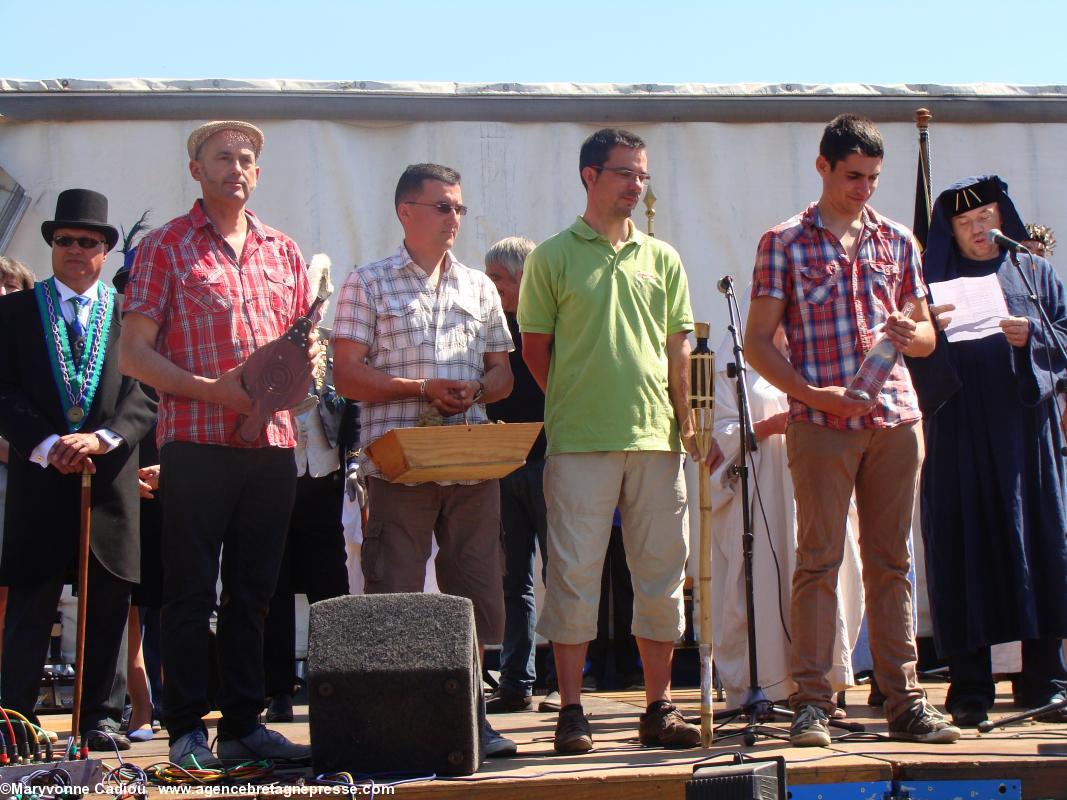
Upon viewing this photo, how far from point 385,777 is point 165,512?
126 centimetres

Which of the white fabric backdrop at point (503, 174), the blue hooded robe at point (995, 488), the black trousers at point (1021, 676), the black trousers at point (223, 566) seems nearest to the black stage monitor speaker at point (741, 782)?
the black trousers at point (223, 566)

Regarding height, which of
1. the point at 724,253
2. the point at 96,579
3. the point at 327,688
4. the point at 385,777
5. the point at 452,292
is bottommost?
the point at 385,777

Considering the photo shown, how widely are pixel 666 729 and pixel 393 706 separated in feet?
3.63

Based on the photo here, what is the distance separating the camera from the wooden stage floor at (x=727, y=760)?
4.00 metres

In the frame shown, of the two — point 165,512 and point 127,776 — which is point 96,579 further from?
point 127,776

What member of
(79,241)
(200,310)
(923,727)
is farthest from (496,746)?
(79,241)

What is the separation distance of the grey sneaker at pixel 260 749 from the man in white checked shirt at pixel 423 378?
2.06ft

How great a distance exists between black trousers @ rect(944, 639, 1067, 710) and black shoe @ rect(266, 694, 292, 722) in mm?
2955

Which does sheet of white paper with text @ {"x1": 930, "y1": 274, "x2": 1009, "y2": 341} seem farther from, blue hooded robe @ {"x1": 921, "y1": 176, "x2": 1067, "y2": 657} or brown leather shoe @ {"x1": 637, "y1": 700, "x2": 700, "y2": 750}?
brown leather shoe @ {"x1": 637, "y1": 700, "x2": 700, "y2": 750}

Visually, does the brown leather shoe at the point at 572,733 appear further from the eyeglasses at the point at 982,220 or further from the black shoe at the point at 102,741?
the eyeglasses at the point at 982,220

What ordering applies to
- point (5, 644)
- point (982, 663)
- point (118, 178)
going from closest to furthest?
1. point (5, 644)
2. point (982, 663)
3. point (118, 178)

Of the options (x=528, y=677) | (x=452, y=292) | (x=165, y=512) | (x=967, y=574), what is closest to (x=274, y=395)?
(x=165, y=512)

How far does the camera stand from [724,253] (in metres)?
7.99

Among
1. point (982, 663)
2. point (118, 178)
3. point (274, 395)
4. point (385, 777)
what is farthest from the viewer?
point (118, 178)
